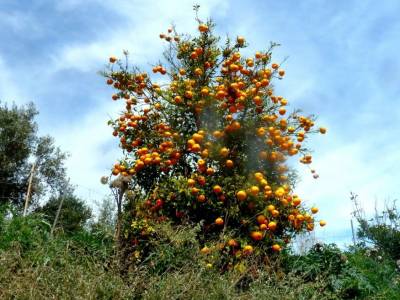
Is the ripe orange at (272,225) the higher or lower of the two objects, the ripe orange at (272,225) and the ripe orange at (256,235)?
the higher

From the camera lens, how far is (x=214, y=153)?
6.82m

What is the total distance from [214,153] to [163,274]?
246 cm

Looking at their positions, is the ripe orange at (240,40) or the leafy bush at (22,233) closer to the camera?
the leafy bush at (22,233)

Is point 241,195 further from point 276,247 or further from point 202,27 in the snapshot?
point 202,27

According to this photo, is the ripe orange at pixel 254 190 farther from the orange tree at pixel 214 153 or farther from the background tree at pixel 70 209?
the background tree at pixel 70 209

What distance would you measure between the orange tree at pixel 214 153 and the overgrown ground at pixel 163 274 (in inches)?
22.4

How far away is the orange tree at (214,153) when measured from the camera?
21.4 ft

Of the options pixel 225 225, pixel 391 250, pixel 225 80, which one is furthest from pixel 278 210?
pixel 391 250

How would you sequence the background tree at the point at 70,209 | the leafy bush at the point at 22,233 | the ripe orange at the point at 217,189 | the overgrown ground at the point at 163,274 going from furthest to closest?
1. the background tree at the point at 70,209
2. the ripe orange at the point at 217,189
3. the leafy bush at the point at 22,233
4. the overgrown ground at the point at 163,274

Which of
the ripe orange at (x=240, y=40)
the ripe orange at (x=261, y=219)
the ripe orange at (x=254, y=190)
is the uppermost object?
the ripe orange at (x=240, y=40)

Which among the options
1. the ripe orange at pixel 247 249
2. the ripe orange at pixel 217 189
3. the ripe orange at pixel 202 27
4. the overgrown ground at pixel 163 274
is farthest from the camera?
the ripe orange at pixel 202 27

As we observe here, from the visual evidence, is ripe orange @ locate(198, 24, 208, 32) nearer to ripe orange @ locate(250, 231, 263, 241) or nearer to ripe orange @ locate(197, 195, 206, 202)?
ripe orange @ locate(197, 195, 206, 202)

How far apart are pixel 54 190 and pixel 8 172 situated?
2.16m

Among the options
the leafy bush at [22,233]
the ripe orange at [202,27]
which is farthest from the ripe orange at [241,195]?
the ripe orange at [202,27]
